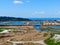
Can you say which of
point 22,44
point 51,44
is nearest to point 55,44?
point 51,44

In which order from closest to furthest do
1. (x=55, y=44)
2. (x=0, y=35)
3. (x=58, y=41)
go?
(x=55, y=44), (x=58, y=41), (x=0, y=35)

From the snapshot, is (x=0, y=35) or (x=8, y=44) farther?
(x=0, y=35)

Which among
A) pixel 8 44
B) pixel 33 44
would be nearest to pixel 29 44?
pixel 33 44

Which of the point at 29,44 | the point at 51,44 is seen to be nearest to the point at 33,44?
the point at 29,44

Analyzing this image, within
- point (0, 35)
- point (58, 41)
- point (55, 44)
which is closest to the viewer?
point (55, 44)

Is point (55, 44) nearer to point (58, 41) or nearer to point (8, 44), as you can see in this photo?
point (58, 41)

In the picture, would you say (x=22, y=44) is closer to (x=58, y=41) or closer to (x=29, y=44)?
(x=29, y=44)

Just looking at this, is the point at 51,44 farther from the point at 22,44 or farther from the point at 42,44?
the point at 22,44

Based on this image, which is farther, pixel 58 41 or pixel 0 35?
pixel 0 35
